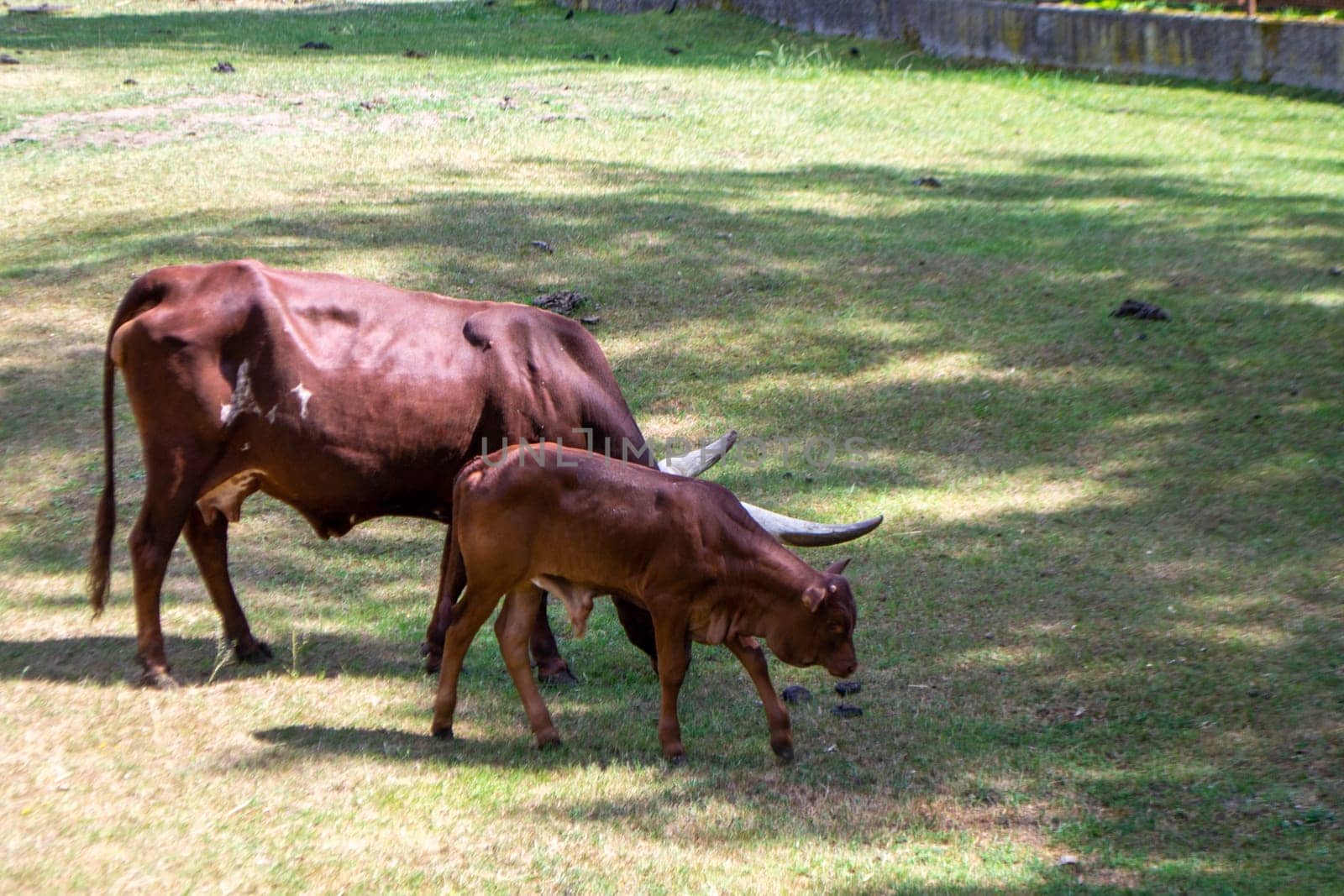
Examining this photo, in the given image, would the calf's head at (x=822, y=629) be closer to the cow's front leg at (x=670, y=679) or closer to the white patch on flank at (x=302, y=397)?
the cow's front leg at (x=670, y=679)

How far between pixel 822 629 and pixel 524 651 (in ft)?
4.08

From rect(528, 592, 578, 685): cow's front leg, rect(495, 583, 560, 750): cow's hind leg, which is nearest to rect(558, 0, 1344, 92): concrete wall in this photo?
rect(528, 592, 578, 685): cow's front leg

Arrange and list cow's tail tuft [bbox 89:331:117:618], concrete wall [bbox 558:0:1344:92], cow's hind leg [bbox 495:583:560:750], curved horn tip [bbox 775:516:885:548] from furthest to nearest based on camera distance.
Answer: concrete wall [bbox 558:0:1344:92] < cow's tail tuft [bbox 89:331:117:618] < curved horn tip [bbox 775:516:885:548] < cow's hind leg [bbox 495:583:560:750]

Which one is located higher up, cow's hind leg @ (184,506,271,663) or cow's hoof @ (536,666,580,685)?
cow's hind leg @ (184,506,271,663)

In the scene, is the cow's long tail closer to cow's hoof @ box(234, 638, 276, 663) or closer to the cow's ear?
cow's hoof @ box(234, 638, 276, 663)

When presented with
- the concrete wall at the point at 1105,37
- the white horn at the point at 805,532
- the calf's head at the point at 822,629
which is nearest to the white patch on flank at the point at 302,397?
the white horn at the point at 805,532

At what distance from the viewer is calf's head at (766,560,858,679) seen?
19.1ft

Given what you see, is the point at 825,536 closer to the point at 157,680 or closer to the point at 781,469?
the point at 781,469

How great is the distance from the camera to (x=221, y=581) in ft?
22.3

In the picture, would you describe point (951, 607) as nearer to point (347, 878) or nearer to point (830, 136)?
point (347, 878)

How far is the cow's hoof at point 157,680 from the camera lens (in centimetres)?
631

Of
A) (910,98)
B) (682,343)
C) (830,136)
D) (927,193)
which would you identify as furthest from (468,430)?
(910,98)

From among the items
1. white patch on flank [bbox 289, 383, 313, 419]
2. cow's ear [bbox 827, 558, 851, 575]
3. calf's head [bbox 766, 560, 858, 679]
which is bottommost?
calf's head [bbox 766, 560, 858, 679]

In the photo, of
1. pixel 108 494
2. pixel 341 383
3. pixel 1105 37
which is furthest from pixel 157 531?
pixel 1105 37
